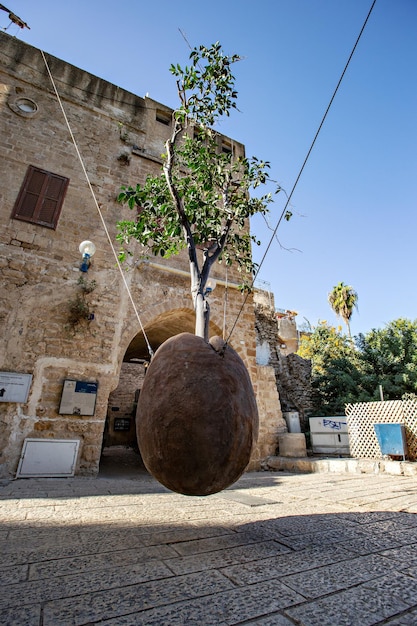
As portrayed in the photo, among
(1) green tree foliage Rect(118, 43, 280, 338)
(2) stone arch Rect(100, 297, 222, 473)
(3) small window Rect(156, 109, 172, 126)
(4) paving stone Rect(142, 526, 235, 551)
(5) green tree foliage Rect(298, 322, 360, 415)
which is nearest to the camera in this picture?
(4) paving stone Rect(142, 526, 235, 551)

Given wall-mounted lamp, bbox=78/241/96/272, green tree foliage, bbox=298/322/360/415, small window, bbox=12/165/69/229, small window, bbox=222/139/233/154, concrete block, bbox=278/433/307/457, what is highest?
small window, bbox=222/139/233/154

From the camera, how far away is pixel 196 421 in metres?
1.50

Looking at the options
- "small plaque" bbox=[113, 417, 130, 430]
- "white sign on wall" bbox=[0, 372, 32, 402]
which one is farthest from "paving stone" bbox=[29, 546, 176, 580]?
"small plaque" bbox=[113, 417, 130, 430]

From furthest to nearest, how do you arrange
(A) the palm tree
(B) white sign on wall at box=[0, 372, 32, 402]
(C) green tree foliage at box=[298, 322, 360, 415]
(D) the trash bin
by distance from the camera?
(A) the palm tree, (C) green tree foliage at box=[298, 322, 360, 415], (D) the trash bin, (B) white sign on wall at box=[0, 372, 32, 402]

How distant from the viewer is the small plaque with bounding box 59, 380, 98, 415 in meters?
5.85

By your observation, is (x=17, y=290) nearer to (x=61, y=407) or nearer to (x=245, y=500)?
(x=61, y=407)

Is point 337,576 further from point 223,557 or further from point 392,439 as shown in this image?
point 392,439

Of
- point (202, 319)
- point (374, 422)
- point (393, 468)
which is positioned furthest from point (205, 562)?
point (374, 422)

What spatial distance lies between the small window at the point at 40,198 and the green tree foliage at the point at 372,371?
11.1 metres

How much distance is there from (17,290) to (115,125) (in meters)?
5.26

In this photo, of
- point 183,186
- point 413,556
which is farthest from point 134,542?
point 183,186

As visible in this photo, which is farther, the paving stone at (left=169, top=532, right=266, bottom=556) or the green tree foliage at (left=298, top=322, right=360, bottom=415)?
the green tree foliage at (left=298, top=322, right=360, bottom=415)

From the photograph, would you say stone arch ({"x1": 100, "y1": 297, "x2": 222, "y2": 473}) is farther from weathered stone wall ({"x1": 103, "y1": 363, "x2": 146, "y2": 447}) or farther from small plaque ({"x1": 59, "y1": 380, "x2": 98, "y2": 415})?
small plaque ({"x1": 59, "y1": 380, "x2": 98, "y2": 415})

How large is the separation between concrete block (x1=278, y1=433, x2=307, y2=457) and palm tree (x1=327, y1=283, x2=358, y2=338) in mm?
17374
